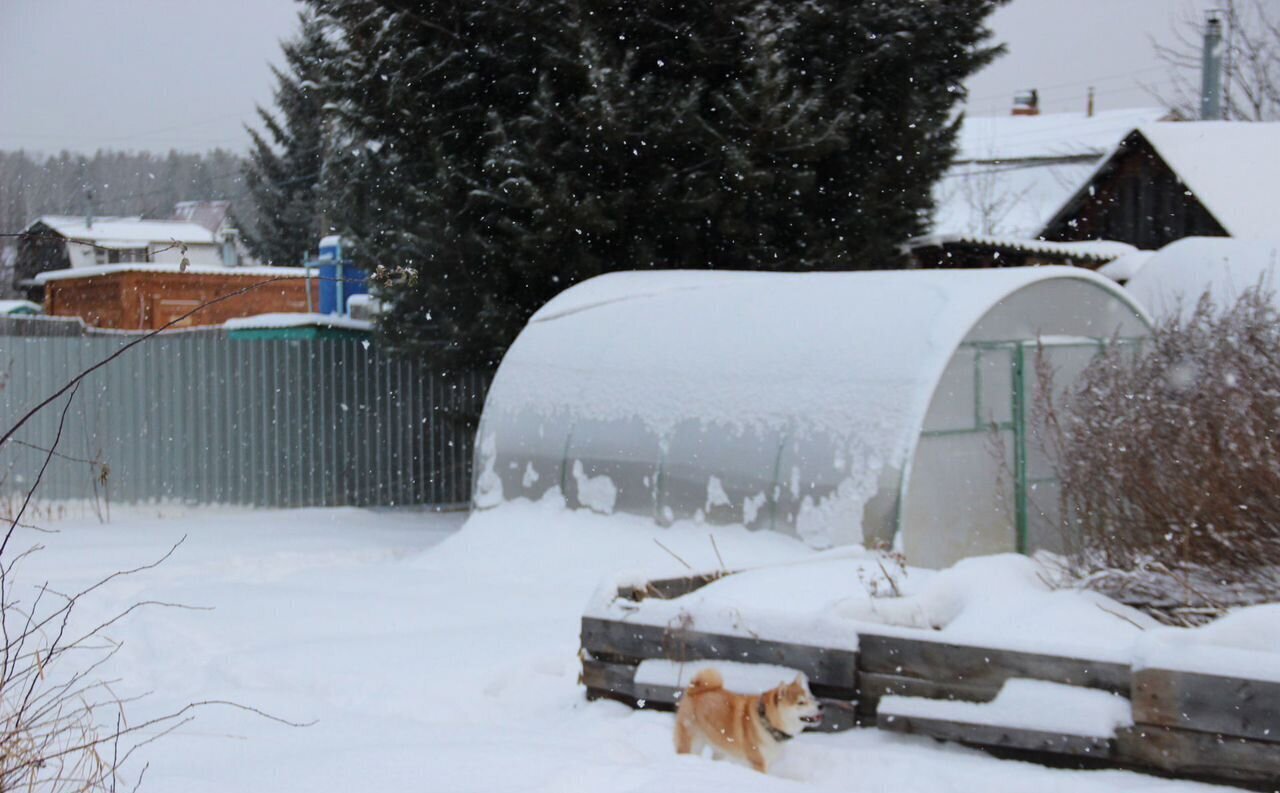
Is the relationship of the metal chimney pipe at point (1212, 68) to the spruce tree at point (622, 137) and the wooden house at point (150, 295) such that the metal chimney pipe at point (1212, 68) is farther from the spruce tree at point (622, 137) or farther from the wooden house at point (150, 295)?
the wooden house at point (150, 295)

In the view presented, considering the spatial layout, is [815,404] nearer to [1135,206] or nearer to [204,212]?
[1135,206]

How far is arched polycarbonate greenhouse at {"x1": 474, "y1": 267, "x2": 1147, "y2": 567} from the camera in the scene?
9406 millimetres

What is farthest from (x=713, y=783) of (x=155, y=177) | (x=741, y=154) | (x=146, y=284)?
(x=155, y=177)

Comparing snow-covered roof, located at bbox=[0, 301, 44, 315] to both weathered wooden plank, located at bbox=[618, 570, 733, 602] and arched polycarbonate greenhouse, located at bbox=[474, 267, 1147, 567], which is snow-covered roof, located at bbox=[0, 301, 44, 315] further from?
weathered wooden plank, located at bbox=[618, 570, 733, 602]

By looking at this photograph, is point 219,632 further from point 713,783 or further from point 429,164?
point 429,164

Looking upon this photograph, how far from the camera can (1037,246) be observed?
18.4m

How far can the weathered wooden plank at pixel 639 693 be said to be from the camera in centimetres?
556

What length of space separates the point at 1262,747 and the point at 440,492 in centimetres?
1364

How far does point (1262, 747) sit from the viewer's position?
447 centimetres

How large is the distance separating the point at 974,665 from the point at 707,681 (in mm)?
1103

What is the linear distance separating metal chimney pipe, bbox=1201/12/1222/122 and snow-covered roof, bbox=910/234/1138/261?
11607mm

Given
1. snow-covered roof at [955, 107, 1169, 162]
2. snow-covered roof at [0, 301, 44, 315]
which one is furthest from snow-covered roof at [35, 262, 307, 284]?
snow-covered roof at [955, 107, 1169, 162]

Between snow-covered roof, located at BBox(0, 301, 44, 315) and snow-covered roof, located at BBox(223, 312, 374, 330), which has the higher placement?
snow-covered roof, located at BBox(0, 301, 44, 315)

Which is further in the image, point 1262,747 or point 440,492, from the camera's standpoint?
point 440,492
